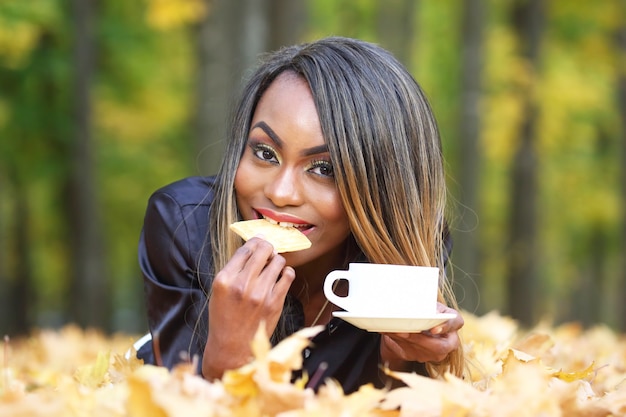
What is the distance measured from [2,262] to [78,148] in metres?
5.94

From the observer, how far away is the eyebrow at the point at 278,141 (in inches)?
92.7

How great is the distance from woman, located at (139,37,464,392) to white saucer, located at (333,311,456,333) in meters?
0.10

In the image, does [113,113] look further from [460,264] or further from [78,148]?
[460,264]

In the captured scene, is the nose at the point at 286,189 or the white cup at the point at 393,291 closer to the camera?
the white cup at the point at 393,291

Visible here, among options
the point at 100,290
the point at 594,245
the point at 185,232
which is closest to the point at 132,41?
the point at 100,290

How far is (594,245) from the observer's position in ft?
65.6

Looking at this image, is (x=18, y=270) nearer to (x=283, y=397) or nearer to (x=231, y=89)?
(x=231, y=89)

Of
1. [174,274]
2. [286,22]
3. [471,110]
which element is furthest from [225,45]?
[174,274]

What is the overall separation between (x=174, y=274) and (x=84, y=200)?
30.0ft

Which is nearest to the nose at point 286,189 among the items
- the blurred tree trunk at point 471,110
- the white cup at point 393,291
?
the white cup at point 393,291

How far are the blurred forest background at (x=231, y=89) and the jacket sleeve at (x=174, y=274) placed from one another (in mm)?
4824

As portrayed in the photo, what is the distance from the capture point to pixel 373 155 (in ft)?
7.96

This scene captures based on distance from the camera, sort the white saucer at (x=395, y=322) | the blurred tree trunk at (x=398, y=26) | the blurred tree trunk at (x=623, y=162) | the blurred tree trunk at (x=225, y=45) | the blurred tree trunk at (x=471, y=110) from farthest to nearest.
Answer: the blurred tree trunk at (x=623, y=162) < the blurred tree trunk at (x=471, y=110) < the blurred tree trunk at (x=398, y=26) < the blurred tree trunk at (x=225, y=45) < the white saucer at (x=395, y=322)

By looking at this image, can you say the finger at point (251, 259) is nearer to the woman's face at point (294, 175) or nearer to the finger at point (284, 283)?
the finger at point (284, 283)
